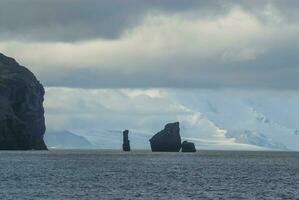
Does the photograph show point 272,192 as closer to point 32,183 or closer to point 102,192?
point 102,192

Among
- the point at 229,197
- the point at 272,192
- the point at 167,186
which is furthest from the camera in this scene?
the point at 167,186

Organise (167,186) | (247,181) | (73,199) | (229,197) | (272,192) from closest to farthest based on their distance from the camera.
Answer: (73,199), (229,197), (272,192), (167,186), (247,181)

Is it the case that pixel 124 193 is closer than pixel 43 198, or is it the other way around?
pixel 43 198

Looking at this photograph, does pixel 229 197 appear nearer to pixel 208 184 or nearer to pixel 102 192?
pixel 102 192

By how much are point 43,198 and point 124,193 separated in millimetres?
16096

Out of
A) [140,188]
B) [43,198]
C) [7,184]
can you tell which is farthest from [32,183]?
[43,198]

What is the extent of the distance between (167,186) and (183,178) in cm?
2844

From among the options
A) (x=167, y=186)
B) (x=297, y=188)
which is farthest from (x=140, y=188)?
(x=297, y=188)

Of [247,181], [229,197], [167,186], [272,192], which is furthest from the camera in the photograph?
[247,181]

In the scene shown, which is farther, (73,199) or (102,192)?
(102,192)

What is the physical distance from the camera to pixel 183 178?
171875mm

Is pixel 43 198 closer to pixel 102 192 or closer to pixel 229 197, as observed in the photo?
pixel 102 192

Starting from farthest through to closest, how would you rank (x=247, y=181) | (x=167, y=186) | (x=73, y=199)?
(x=247, y=181)
(x=167, y=186)
(x=73, y=199)

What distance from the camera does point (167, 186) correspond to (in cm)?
14375
